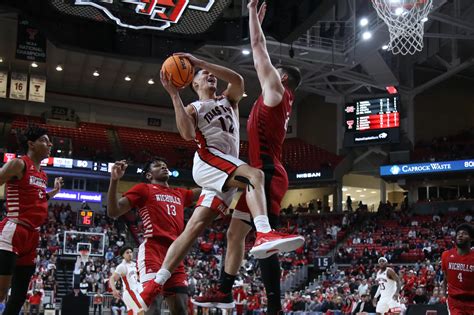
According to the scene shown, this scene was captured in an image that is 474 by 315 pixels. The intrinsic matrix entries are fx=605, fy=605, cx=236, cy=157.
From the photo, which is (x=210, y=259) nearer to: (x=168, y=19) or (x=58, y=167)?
(x=58, y=167)

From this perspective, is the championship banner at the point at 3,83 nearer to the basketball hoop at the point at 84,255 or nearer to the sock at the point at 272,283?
the basketball hoop at the point at 84,255

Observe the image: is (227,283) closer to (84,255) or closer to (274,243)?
(274,243)

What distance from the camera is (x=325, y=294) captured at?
2034 centimetres

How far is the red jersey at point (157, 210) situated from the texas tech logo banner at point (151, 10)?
6473mm

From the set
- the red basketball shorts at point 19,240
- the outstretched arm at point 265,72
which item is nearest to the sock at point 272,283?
the outstretched arm at point 265,72

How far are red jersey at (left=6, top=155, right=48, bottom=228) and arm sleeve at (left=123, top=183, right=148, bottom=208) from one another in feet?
2.84

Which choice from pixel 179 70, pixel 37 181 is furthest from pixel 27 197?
pixel 179 70

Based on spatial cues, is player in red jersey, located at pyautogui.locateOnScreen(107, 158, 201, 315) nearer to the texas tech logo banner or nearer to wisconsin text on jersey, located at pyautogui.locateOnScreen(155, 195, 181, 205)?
wisconsin text on jersey, located at pyautogui.locateOnScreen(155, 195, 181, 205)

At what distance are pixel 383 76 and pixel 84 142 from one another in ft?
54.1

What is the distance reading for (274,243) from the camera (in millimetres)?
4285

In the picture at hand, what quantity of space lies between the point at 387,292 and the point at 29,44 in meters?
14.6

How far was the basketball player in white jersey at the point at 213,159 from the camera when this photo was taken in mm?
4723

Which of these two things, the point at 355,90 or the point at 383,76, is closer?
the point at 383,76

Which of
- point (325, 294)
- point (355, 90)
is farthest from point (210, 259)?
point (355, 90)
